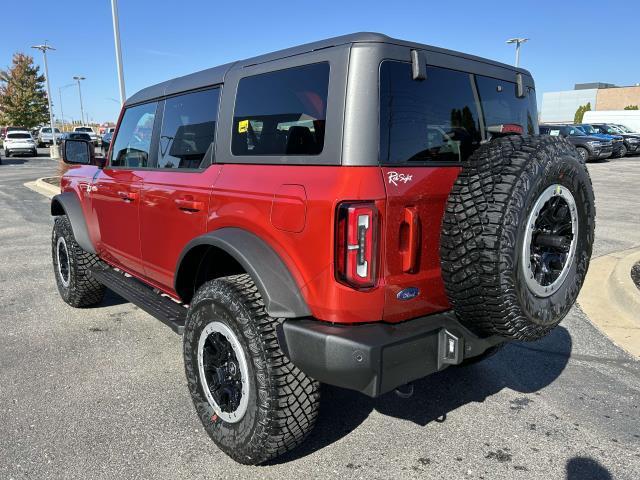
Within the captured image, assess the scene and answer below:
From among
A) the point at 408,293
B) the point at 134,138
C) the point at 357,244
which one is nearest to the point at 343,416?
the point at 408,293

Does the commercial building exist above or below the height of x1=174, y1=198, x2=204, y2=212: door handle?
above

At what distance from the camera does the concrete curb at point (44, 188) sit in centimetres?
1400

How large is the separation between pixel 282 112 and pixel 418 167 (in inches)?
28.4

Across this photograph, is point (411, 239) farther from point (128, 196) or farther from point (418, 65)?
point (128, 196)

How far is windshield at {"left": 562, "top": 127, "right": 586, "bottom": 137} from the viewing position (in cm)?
2354

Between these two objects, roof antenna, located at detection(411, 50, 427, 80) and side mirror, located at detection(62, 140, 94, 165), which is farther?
side mirror, located at detection(62, 140, 94, 165)

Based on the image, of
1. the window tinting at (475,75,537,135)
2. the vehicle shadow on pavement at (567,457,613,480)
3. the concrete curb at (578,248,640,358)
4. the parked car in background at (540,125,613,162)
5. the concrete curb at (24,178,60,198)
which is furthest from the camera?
the parked car in background at (540,125,613,162)

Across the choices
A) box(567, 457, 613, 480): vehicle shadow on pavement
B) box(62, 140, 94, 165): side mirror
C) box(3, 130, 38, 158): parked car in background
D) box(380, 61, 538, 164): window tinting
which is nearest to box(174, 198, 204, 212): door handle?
box(380, 61, 538, 164): window tinting

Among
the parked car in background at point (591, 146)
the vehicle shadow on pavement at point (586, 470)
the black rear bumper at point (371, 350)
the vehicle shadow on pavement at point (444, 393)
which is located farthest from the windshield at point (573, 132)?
the black rear bumper at point (371, 350)

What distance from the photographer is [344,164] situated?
6.95 ft

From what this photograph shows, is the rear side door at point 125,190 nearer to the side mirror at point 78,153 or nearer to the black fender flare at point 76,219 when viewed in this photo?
the black fender flare at point 76,219

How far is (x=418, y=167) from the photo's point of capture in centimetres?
224

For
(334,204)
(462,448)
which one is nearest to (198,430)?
(462,448)

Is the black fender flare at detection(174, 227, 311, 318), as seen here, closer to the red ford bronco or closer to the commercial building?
the red ford bronco
